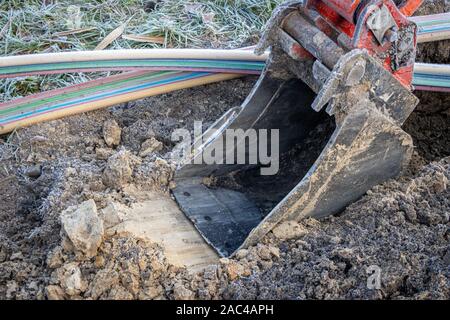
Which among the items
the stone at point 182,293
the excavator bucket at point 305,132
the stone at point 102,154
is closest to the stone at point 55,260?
the stone at point 182,293

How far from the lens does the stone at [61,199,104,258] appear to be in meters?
2.56

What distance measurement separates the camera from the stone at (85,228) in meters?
2.56

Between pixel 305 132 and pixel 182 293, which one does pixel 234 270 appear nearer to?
pixel 182 293

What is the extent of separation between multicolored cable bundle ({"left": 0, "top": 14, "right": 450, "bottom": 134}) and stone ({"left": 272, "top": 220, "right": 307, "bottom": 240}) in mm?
1161

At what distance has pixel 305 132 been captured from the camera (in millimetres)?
3428

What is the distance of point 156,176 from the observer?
10.1 feet

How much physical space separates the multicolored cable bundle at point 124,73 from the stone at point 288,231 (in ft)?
3.81

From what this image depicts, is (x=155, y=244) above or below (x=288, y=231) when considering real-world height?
below

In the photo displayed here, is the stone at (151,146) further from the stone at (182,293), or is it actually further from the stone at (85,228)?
the stone at (182,293)
